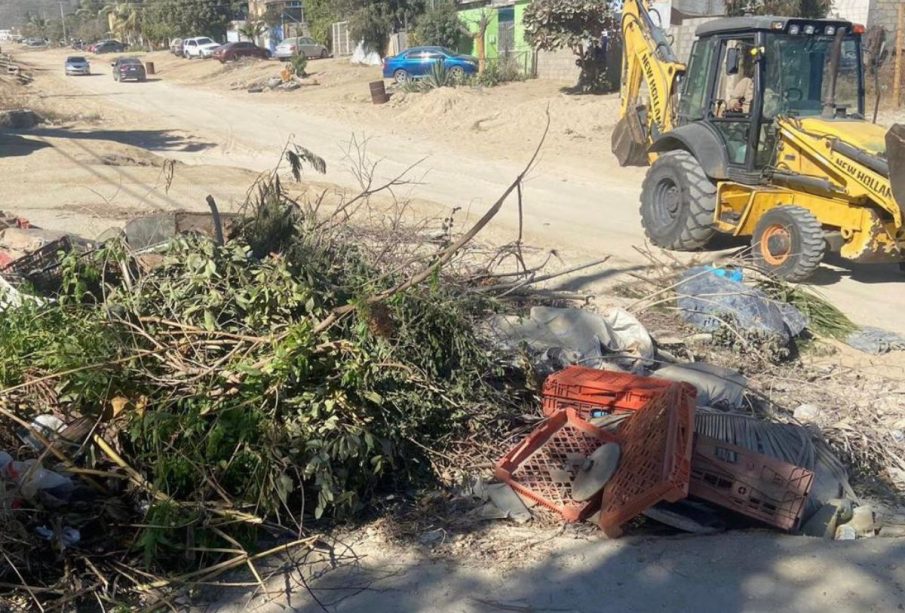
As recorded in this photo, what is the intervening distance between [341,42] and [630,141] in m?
36.6

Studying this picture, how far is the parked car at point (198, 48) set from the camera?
5324 cm

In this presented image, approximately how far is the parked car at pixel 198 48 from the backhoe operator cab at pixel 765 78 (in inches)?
1844

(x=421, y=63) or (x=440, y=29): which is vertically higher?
(x=440, y=29)

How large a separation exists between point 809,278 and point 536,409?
4512mm

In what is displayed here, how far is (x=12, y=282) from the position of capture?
19.7 feet

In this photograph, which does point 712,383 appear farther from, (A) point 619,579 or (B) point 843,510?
(A) point 619,579

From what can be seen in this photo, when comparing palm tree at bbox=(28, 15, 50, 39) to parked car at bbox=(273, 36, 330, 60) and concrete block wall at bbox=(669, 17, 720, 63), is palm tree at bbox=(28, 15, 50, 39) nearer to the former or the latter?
parked car at bbox=(273, 36, 330, 60)

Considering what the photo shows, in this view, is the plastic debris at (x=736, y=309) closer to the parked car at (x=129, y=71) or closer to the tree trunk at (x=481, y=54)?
the tree trunk at (x=481, y=54)

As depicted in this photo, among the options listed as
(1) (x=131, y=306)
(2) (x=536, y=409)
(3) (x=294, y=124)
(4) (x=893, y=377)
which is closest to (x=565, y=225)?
(4) (x=893, y=377)

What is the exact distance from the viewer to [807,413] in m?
6.02

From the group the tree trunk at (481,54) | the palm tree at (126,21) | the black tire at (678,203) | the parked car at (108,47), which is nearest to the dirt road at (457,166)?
the black tire at (678,203)

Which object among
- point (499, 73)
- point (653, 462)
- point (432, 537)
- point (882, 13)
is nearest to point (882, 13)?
point (882, 13)

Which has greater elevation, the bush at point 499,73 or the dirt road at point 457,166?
the bush at point 499,73

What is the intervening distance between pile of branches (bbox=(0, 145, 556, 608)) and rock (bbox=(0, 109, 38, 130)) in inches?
718
